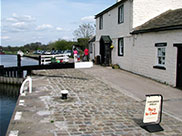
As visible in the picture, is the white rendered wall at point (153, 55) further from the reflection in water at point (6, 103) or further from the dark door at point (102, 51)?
the reflection in water at point (6, 103)

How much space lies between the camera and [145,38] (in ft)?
46.4

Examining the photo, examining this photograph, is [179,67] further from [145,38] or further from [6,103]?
[6,103]

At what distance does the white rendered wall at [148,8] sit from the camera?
15641mm

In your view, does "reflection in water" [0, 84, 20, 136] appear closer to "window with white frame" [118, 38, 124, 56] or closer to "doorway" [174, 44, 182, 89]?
"doorway" [174, 44, 182, 89]

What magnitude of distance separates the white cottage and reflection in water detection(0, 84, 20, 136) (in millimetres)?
8805

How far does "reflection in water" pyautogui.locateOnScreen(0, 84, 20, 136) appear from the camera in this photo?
32.6ft

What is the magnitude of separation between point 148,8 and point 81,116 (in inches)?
481

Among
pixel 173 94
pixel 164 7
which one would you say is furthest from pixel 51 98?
pixel 164 7

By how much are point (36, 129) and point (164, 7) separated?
1442 cm

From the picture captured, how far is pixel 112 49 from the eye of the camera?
19.8 metres

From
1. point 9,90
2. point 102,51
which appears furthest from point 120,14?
point 9,90

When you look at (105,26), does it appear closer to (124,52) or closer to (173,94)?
(124,52)

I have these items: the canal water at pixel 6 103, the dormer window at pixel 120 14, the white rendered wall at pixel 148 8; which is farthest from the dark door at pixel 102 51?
the canal water at pixel 6 103

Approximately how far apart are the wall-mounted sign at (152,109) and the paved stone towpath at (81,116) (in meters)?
0.36
